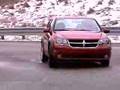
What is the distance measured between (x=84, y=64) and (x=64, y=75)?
296 cm

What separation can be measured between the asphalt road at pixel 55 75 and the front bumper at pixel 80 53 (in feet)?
1.13

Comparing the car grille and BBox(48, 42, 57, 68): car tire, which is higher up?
the car grille

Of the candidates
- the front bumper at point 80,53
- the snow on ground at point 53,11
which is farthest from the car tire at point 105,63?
the snow on ground at point 53,11

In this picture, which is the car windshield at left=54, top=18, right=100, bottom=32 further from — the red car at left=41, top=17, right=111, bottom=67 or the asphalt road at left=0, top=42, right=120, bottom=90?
the asphalt road at left=0, top=42, right=120, bottom=90

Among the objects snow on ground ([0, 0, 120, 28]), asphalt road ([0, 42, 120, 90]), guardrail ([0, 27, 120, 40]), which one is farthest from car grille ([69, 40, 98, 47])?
snow on ground ([0, 0, 120, 28])

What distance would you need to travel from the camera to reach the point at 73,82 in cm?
1316

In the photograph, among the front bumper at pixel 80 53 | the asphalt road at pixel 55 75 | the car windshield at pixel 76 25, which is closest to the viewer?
the asphalt road at pixel 55 75

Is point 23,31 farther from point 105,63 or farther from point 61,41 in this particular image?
point 61,41

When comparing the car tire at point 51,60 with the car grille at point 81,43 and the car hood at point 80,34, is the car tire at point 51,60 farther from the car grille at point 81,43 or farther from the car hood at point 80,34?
the car grille at point 81,43

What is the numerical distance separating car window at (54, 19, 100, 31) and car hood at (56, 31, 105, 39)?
0.63 metres

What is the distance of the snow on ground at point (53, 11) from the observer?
37625 millimetres

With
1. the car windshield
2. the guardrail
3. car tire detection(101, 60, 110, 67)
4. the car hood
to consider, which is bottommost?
the guardrail

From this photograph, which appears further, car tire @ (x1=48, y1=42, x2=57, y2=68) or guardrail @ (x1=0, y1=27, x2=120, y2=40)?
guardrail @ (x1=0, y1=27, x2=120, y2=40)

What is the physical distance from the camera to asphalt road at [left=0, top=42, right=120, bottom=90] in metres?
12.5
